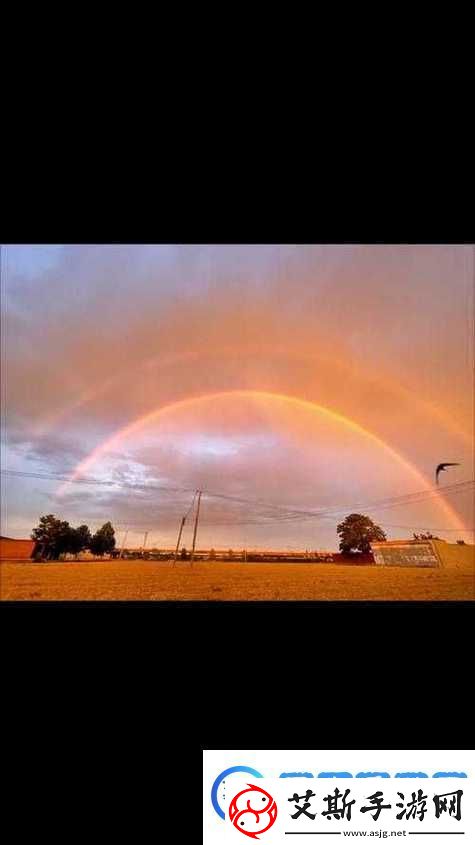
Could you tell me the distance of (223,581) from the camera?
16.7ft

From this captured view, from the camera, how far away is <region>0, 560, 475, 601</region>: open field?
13.3ft

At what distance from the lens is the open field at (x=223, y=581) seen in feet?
13.3

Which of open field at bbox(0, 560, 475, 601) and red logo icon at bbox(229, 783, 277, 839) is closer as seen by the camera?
red logo icon at bbox(229, 783, 277, 839)

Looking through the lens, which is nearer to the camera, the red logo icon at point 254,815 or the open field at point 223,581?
the red logo icon at point 254,815

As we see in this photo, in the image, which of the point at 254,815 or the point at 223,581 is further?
the point at 223,581
